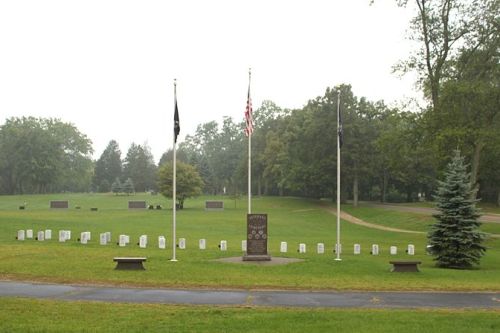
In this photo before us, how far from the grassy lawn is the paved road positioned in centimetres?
102

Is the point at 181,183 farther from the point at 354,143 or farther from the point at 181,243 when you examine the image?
the point at 181,243

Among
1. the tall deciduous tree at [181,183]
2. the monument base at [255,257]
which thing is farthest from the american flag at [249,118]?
the tall deciduous tree at [181,183]

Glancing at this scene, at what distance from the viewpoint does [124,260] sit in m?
20.0

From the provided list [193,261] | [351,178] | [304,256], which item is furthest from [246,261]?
[351,178]

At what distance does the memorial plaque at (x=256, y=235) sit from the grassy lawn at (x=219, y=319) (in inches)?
438

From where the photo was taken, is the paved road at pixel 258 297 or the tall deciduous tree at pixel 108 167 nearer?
the paved road at pixel 258 297

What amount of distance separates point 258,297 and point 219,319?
354 centimetres

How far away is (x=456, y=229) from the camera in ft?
81.8

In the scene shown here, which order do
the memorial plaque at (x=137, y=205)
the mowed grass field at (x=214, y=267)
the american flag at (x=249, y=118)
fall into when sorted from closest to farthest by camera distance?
1. the mowed grass field at (x=214, y=267)
2. the american flag at (x=249, y=118)
3. the memorial plaque at (x=137, y=205)

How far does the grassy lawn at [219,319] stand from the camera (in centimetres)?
1035

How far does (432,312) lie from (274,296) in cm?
417

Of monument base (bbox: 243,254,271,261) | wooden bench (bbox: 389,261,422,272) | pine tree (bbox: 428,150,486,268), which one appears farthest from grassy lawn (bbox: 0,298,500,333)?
pine tree (bbox: 428,150,486,268)

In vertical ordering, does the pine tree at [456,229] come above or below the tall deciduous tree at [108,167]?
below

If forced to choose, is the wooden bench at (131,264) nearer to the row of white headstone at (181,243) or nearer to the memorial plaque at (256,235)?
the memorial plaque at (256,235)
